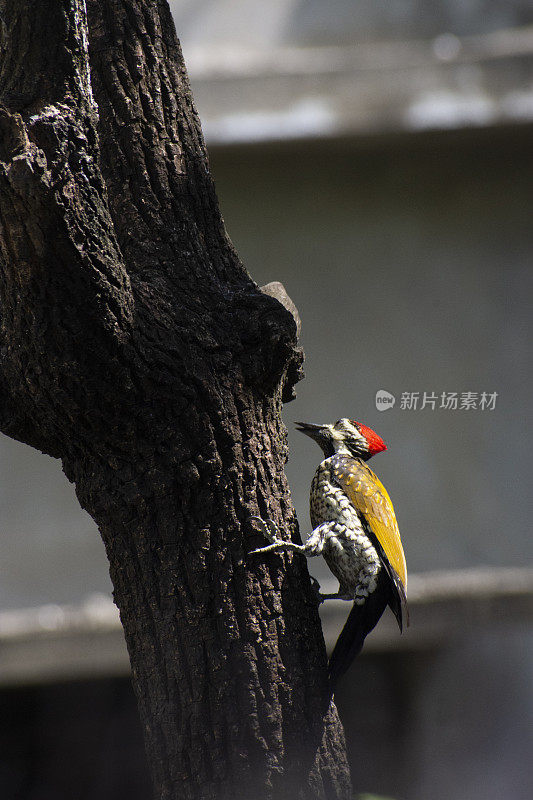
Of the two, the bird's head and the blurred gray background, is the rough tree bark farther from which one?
the blurred gray background

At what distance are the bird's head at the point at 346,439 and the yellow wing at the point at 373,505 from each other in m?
0.16

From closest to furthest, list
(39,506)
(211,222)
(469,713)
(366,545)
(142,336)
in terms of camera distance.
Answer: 1. (142,336)
2. (211,222)
3. (366,545)
4. (39,506)
5. (469,713)

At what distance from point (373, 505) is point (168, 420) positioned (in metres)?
0.89

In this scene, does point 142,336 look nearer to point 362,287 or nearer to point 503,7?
point 362,287

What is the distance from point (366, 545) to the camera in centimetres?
230

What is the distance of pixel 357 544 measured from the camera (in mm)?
2303

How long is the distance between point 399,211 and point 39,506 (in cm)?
311

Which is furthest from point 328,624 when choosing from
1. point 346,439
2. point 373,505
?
point 373,505

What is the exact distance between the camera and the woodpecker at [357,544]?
2244 mm

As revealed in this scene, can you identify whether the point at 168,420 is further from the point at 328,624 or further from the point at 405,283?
the point at 405,283

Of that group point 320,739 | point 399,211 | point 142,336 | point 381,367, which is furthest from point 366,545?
point 399,211

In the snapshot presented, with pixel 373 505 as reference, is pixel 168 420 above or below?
above

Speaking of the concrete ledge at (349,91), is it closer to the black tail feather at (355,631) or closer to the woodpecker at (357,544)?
the woodpecker at (357,544)

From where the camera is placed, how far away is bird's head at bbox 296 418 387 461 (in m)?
2.66
